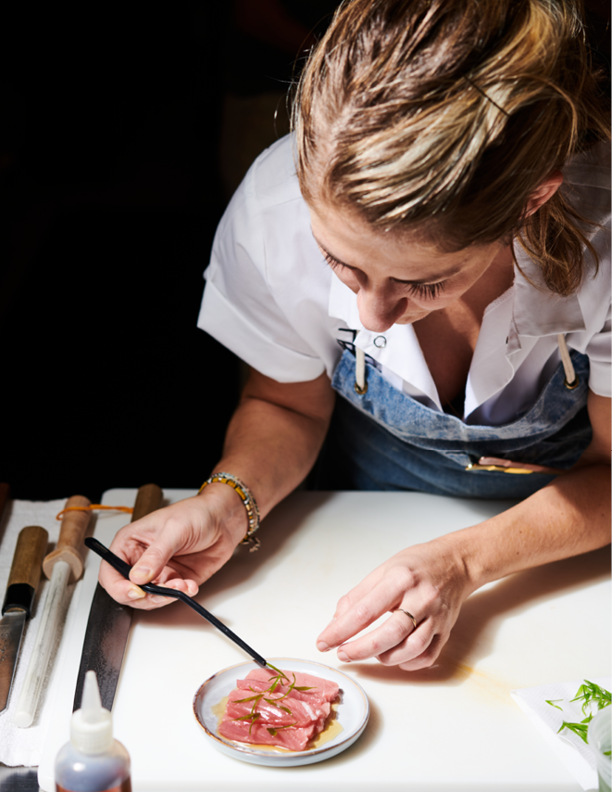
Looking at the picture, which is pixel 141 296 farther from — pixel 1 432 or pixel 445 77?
pixel 445 77

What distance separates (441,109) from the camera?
2.28 ft

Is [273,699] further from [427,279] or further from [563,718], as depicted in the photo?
[427,279]

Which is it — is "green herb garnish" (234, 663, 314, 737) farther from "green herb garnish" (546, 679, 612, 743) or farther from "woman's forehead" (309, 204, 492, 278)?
"woman's forehead" (309, 204, 492, 278)

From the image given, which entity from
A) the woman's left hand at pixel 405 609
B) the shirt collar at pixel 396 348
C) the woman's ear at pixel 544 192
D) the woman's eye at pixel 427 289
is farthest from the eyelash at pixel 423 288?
the woman's left hand at pixel 405 609

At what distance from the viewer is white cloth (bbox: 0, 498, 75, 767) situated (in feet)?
2.73

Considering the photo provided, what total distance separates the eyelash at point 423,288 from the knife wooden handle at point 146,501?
57 cm

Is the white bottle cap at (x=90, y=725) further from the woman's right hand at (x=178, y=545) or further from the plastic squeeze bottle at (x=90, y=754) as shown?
the woman's right hand at (x=178, y=545)

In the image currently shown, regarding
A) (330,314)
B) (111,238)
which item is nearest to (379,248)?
(330,314)

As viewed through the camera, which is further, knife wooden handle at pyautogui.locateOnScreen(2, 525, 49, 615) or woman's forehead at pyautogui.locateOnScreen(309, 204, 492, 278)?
knife wooden handle at pyautogui.locateOnScreen(2, 525, 49, 615)

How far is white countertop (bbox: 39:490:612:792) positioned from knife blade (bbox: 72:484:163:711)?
14 mm

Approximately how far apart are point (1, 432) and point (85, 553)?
5.31ft

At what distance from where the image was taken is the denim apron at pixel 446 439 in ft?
3.84

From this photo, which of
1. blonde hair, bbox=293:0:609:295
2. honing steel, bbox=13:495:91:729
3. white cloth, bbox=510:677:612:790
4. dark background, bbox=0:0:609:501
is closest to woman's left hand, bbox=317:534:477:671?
white cloth, bbox=510:677:612:790

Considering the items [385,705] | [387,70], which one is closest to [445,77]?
[387,70]
